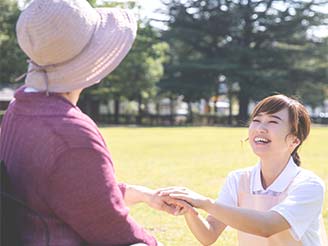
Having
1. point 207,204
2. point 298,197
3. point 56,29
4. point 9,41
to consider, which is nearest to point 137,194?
point 207,204

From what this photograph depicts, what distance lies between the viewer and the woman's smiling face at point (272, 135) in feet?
9.68

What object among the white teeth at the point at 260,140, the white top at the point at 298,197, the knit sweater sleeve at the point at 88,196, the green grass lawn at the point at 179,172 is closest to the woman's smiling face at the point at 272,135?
the white teeth at the point at 260,140

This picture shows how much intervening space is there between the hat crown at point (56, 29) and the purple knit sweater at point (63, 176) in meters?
0.14

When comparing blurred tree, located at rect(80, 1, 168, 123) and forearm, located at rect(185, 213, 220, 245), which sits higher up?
forearm, located at rect(185, 213, 220, 245)

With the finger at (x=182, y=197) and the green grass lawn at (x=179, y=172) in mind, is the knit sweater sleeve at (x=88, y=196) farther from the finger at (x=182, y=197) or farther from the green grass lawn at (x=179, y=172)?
the green grass lawn at (x=179, y=172)

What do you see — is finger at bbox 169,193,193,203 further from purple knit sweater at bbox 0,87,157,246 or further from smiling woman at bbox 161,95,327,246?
purple knit sweater at bbox 0,87,157,246

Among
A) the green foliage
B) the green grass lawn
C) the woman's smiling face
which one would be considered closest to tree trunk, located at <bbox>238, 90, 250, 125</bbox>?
the green foliage

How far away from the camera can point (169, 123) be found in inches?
2062

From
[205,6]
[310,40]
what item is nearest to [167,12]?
[205,6]

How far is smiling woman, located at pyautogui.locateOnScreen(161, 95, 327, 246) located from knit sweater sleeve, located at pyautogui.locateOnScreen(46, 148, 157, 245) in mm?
753

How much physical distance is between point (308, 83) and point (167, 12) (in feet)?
43.5

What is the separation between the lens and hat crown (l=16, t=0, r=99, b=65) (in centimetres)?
199

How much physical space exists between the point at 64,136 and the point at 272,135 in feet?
4.47

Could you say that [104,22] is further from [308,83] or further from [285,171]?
[308,83]
